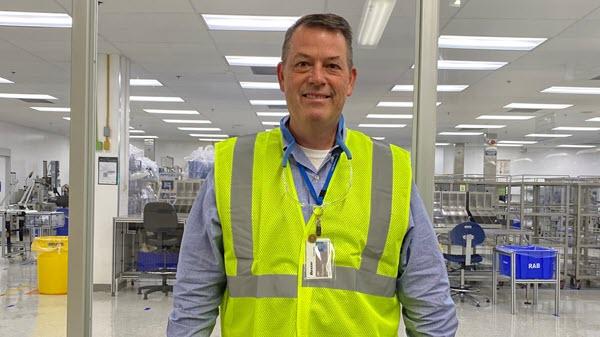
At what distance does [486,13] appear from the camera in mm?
4230

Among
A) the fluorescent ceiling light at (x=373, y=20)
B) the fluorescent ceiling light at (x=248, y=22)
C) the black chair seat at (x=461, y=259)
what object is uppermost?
the fluorescent ceiling light at (x=248, y=22)

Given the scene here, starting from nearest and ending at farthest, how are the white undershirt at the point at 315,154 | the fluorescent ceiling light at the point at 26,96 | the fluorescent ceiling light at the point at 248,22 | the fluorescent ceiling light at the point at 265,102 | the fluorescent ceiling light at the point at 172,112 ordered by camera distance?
the white undershirt at the point at 315,154 → the fluorescent ceiling light at the point at 248,22 → the fluorescent ceiling light at the point at 26,96 → the fluorescent ceiling light at the point at 265,102 → the fluorescent ceiling light at the point at 172,112

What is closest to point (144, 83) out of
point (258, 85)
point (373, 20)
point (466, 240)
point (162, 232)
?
point (258, 85)

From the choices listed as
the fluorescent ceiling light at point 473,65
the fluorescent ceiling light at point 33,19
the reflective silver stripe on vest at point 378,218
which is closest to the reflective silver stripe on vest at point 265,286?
the reflective silver stripe on vest at point 378,218

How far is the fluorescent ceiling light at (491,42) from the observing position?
493cm

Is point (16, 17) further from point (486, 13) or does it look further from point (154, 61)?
point (486, 13)

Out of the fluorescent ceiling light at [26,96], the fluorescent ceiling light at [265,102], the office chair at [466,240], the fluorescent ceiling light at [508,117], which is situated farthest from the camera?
the fluorescent ceiling light at [508,117]

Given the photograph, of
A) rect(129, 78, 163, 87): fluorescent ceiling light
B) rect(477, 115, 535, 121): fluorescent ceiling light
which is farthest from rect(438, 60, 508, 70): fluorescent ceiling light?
Result: rect(129, 78, 163, 87): fluorescent ceiling light

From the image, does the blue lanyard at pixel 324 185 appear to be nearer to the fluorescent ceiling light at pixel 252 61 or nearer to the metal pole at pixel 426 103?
the metal pole at pixel 426 103

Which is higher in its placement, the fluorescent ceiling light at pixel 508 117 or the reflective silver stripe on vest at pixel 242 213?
the fluorescent ceiling light at pixel 508 117

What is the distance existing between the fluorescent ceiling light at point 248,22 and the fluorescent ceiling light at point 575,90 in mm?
4737

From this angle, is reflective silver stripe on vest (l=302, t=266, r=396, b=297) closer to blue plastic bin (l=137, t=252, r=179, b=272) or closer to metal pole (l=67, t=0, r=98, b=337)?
metal pole (l=67, t=0, r=98, b=337)

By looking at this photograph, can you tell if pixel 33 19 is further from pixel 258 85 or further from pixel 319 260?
pixel 319 260

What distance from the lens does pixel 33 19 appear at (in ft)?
15.0
